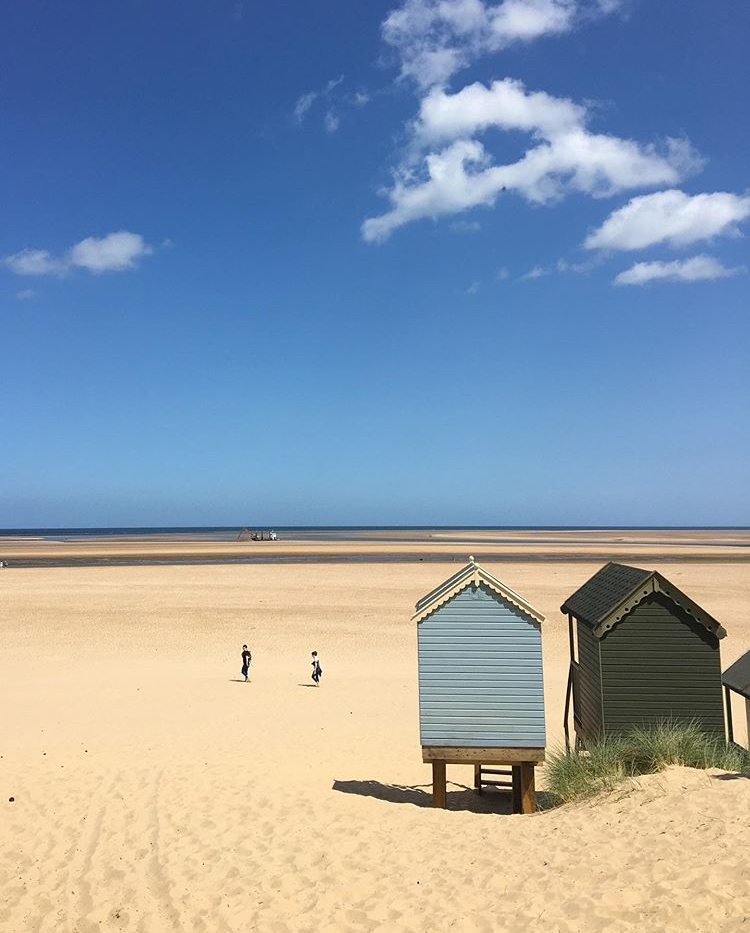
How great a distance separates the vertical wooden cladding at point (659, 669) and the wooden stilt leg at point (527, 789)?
63.7 inches

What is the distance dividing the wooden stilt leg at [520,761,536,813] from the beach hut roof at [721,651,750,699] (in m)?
4.01

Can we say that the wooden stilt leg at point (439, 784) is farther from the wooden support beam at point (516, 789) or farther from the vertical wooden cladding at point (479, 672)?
the wooden support beam at point (516, 789)

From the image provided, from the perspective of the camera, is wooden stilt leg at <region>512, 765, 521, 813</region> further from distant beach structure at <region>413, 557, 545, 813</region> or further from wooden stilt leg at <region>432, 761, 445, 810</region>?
wooden stilt leg at <region>432, 761, 445, 810</region>

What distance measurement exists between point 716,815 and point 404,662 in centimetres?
1769

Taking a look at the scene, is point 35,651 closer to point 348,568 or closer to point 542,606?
point 542,606

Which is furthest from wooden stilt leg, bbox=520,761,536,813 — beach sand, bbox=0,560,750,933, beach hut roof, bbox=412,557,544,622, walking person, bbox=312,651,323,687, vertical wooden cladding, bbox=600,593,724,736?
walking person, bbox=312,651,323,687

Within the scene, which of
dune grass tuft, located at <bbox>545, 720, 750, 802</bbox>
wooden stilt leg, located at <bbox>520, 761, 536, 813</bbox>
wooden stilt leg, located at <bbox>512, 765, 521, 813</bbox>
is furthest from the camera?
wooden stilt leg, located at <bbox>512, 765, 521, 813</bbox>

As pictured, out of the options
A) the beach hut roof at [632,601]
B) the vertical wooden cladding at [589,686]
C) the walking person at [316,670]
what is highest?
the beach hut roof at [632,601]

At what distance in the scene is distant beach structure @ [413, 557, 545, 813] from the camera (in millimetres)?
12523

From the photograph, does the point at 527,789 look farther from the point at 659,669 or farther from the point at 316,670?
the point at 316,670

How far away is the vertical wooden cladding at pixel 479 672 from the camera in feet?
41.2

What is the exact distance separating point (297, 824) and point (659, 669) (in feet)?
22.4

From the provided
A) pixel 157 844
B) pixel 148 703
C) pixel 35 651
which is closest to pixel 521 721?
pixel 157 844

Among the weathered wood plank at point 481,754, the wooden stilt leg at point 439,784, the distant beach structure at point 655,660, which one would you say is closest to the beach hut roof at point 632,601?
the distant beach structure at point 655,660
